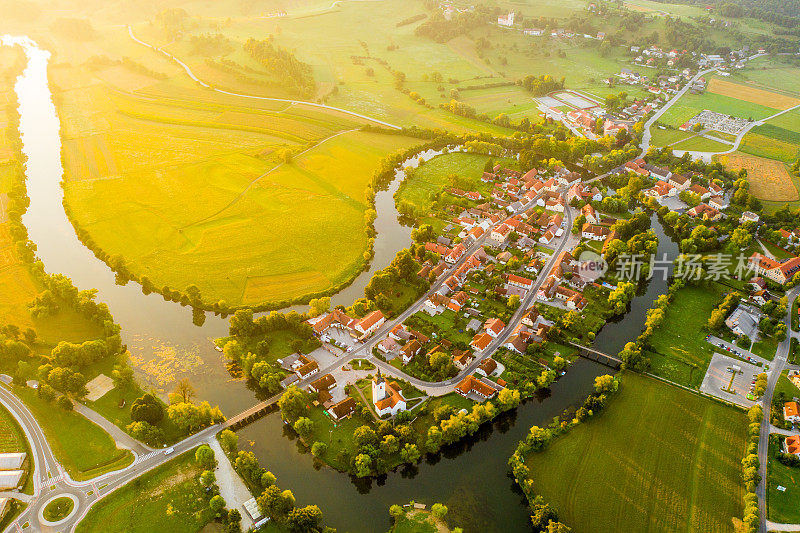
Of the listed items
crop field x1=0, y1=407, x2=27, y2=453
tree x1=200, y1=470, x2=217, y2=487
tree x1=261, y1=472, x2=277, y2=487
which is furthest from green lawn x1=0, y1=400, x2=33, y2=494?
tree x1=261, y1=472, x2=277, y2=487

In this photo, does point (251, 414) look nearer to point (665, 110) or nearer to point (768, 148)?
point (768, 148)

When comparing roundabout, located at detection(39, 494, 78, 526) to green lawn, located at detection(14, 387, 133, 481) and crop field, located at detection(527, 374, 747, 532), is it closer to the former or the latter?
green lawn, located at detection(14, 387, 133, 481)

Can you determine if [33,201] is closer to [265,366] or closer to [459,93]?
[265,366]

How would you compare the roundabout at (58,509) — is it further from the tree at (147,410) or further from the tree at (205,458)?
the tree at (205,458)

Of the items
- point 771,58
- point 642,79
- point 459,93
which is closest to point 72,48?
point 459,93

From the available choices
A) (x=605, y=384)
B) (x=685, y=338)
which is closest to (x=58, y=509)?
(x=605, y=384)

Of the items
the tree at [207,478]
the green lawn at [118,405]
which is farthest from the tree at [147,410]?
the tree at [207,478]

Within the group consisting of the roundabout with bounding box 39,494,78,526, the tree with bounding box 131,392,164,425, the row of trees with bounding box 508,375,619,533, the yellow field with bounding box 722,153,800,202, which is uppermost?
the yellow field with bounding box 722,153,800,202
